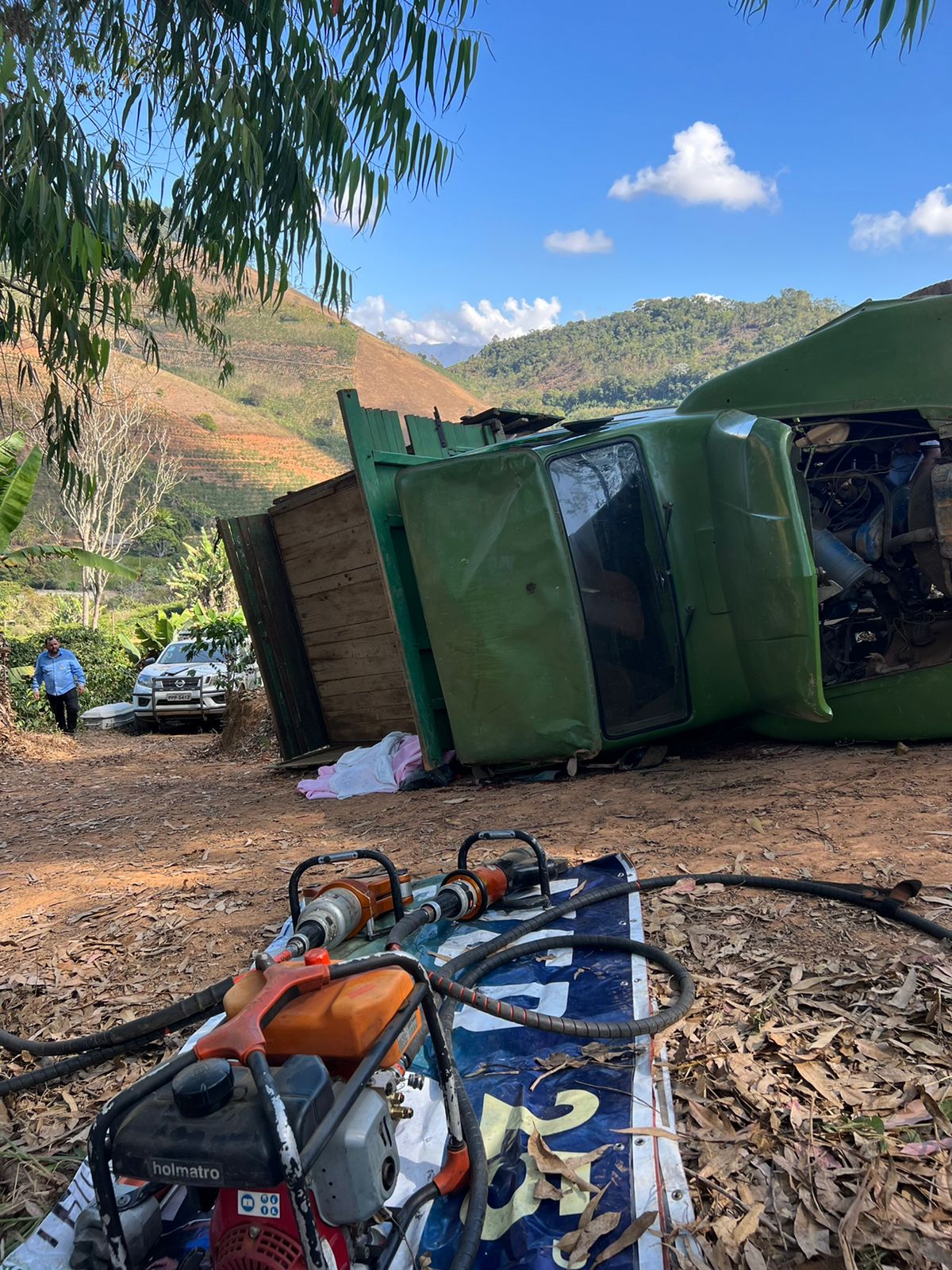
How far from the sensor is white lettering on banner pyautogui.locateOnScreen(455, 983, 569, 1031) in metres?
2.57

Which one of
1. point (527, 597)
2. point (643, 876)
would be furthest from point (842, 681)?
point (643, 876)

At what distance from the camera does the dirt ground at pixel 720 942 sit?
6.07ft

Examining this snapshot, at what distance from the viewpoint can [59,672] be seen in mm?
13828

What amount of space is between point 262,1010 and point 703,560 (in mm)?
4671

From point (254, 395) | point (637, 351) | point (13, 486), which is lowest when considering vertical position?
point (13, 486)

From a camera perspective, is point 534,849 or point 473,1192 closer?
point 473,1192

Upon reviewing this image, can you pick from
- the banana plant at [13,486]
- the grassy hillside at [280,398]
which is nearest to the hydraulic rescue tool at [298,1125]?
the banana plant at [13,486]

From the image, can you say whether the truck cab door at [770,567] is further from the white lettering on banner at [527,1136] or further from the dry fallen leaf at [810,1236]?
the dry fallen leaf at [810,1236]

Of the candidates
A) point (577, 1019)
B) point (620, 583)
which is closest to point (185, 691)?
point (620, 583)

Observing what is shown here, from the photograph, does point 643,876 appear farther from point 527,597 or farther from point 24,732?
point 24,732

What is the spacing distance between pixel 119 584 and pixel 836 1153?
5395 centimetres

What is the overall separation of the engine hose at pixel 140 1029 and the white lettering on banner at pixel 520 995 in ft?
2.53

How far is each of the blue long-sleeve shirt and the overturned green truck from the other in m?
9.74

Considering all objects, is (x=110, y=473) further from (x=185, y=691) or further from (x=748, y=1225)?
(x=748, y=1225)
